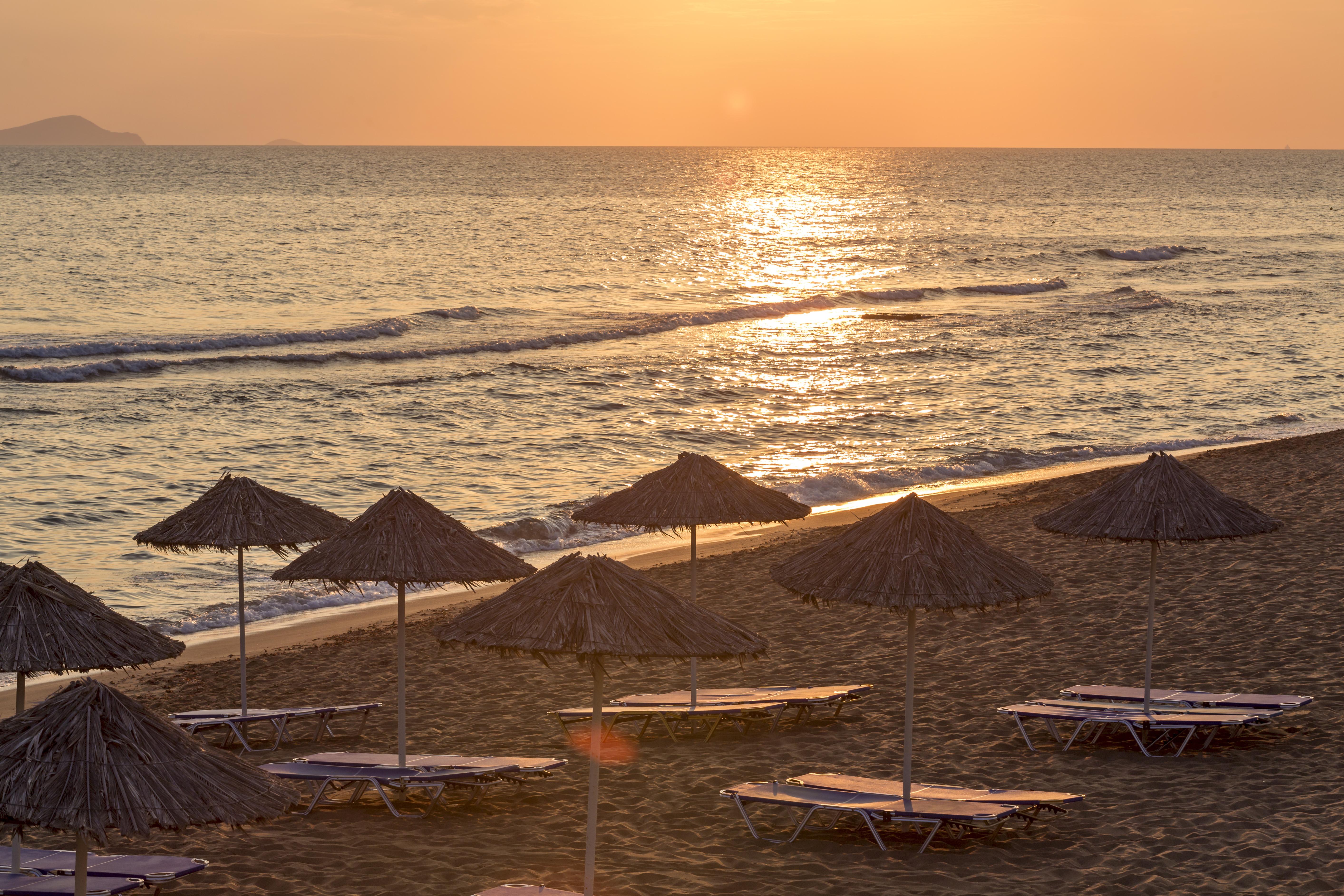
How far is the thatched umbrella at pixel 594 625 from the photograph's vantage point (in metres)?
6.59

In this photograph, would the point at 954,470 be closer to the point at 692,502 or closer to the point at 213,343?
the point at 692,502

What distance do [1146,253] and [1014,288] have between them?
18.9 meters

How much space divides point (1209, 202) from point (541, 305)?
8532 cm

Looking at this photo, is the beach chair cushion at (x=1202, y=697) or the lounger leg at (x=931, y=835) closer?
the lounger leg at (x=931, y=835)

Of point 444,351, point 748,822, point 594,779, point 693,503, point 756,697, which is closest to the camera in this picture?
point 594,779

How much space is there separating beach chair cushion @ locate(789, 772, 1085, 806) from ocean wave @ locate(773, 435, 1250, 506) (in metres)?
13.5

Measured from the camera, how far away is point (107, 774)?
520 cm

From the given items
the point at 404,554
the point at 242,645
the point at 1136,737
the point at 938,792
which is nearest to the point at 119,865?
the point at 404,554

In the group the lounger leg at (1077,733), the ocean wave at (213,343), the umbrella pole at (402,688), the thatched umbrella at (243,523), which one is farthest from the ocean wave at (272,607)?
the ocean wave at (213,343)

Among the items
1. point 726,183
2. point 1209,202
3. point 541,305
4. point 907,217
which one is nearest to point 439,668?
point 541,305

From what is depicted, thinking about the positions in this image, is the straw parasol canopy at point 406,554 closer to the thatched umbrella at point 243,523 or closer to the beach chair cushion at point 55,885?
the thatched umbrella at point 243,523

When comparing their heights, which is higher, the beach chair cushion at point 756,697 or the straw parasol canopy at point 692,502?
the straw parasol canopy at point 692,502

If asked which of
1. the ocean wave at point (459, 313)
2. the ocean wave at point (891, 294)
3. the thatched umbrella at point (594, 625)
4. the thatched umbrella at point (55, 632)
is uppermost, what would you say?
the ocean wave at point (891, 294)

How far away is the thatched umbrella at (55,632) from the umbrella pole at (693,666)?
4626mm
